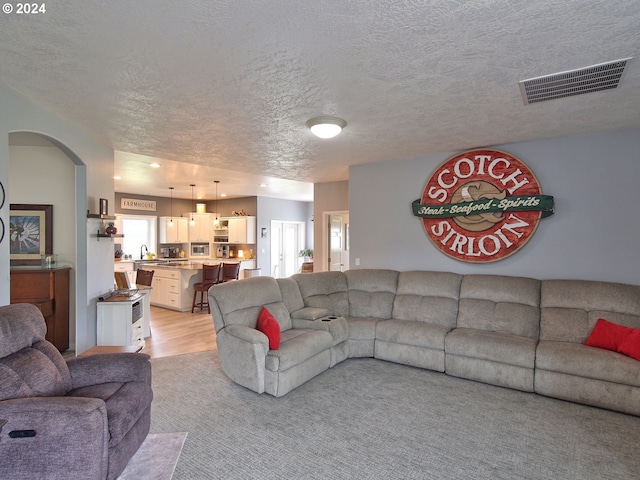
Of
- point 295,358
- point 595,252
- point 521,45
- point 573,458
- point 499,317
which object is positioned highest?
point 521,45

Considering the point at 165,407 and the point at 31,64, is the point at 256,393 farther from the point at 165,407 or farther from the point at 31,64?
the point at 31,64

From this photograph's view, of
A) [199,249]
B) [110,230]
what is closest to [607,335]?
A: [110,230]

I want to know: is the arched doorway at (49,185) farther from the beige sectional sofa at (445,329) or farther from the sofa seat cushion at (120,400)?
the sofa seat cushion at (120,400)

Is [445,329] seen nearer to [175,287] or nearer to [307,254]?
[175,287]

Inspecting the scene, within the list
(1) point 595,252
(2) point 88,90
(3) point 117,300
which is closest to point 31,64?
(2) point 88,90

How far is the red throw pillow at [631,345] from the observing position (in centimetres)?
289

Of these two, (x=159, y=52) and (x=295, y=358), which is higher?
(x=159, y=52)

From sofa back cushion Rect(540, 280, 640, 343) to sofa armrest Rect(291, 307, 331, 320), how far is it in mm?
2347

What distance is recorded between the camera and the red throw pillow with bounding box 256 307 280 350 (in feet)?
10.7

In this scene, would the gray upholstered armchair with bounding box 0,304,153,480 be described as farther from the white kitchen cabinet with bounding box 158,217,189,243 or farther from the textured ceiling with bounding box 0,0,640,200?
the white kitchen cabinet with bounding box 158,217,189,243

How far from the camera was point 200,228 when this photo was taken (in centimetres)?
983

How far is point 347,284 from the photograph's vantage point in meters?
4.85

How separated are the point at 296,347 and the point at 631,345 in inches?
116

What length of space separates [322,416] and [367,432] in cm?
41
